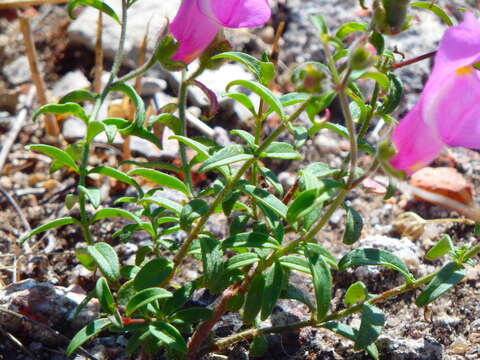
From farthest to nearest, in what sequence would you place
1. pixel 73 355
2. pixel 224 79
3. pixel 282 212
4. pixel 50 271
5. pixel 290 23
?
pixel 290 23
pixel 224 79
pixel 50 271
pixel 73 355
pixel 282 212

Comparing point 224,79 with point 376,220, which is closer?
point 376,220

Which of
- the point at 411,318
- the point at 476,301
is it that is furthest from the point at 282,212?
the point at 476,301

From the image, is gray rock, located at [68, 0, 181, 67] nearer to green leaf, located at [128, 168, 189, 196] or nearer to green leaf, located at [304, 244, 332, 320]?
green leaf, located at [128, 168, 189, 196]

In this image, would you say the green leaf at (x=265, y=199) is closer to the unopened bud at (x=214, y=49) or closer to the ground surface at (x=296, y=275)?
the unopened bud at (x=214, y=49)

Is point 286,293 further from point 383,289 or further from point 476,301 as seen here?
point 476,301

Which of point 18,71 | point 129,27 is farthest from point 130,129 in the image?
point 129,27

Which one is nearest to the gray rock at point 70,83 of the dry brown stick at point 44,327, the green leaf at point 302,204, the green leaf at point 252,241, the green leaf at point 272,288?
the dry brown stick at point 44,327

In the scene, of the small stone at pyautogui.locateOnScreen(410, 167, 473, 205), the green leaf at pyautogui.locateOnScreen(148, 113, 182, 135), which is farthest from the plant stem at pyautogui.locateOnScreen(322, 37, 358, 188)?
the small stone at pyautogui.locateOnScreen(410, 167, 473, 205)

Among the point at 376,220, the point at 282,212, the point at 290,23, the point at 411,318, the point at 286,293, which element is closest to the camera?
the point at 282,212
